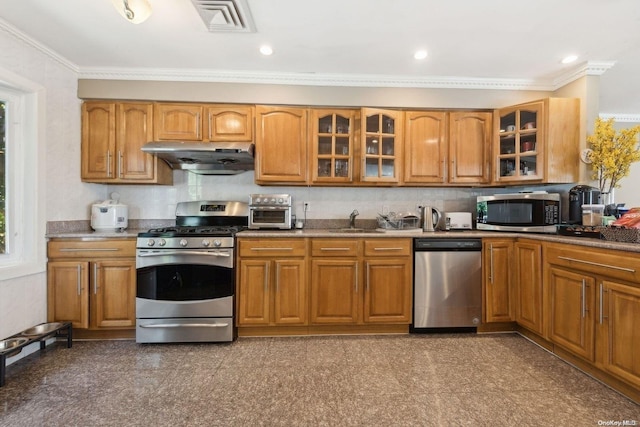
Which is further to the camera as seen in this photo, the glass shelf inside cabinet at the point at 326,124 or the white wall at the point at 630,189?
the white wall at the point at 630,189

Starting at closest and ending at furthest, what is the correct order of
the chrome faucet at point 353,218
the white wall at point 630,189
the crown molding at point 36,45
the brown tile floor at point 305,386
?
the brown tile floor at point 305,386 < the crown molding at point 36,45 < the chrome faucet at point 353,218 < the white wall at point 630,189

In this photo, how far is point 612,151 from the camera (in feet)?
8.41

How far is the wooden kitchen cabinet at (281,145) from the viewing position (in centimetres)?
294

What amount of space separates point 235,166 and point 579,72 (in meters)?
3.38

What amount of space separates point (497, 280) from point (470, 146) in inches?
51.9

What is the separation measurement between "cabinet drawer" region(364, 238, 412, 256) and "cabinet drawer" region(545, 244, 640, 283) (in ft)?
3.50

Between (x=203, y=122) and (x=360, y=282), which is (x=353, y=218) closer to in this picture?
(x=360, y=282)

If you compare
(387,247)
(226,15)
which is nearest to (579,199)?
(387,247)

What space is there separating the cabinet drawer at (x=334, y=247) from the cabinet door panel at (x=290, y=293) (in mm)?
179

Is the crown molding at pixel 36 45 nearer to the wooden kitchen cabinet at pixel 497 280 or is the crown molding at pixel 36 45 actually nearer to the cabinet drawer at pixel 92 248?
the cabinet drawer at pixel 92 248

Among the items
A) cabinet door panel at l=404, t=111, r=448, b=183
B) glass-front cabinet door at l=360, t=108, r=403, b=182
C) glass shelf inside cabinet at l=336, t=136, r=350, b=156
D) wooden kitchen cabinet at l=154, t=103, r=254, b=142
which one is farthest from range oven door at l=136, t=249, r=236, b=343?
cabinet door panel at l=404, t=111, r=448, b=183

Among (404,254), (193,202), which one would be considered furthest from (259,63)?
(404,254)

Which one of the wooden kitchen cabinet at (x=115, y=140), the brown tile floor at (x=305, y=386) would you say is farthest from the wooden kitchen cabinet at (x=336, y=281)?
the wooden kitchen cabinet at (x=115, y=140)

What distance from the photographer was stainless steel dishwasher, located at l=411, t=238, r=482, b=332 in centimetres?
272
